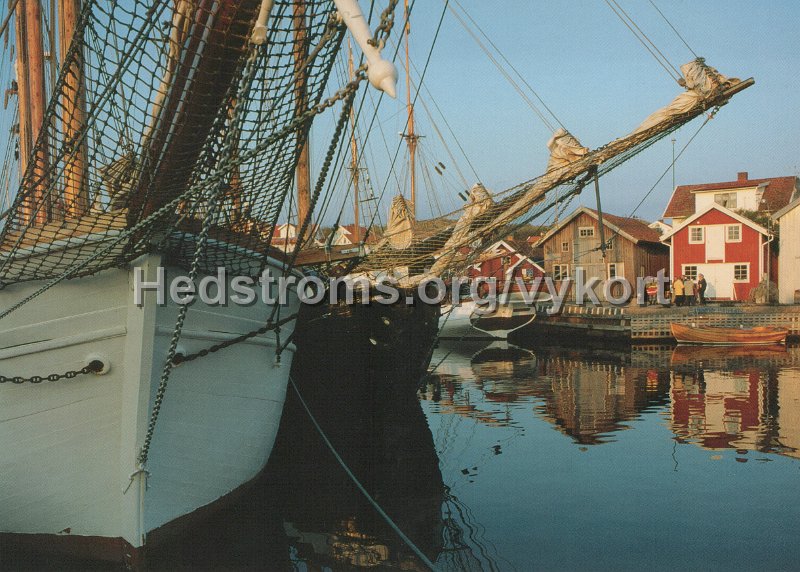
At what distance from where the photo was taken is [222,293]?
19.2ft

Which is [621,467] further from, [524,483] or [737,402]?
[737,402]

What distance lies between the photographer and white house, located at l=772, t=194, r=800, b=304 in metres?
30.5

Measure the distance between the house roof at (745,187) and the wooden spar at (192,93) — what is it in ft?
130

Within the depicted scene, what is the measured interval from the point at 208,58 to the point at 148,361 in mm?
2223

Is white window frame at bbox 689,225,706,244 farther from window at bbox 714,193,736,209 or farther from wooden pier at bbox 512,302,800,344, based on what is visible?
window at bbox 714,193,736,209

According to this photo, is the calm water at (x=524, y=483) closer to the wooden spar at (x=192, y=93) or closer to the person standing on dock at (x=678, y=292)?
the wooden spar at (x=192, y=93)

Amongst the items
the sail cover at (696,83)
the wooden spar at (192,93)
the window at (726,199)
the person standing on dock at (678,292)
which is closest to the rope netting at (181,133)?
the wooden spar at (192,93)

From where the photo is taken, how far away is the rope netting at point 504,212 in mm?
9383

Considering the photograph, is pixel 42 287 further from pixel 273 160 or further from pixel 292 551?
pixel 292 551

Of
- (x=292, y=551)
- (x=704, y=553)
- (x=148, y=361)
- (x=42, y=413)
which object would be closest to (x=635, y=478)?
(x=704, y=553)

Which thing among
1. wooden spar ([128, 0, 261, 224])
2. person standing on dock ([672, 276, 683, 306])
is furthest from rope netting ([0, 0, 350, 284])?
person standing on dock ([672, 276, 683, 306])

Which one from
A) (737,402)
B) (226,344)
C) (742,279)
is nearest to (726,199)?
(742,279)

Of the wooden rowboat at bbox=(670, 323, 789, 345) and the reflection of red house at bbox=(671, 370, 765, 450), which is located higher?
the wooden rowboat at bbox=(670, 323, 789, 345)

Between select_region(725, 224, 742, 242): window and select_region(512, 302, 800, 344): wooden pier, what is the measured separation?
5865mm
